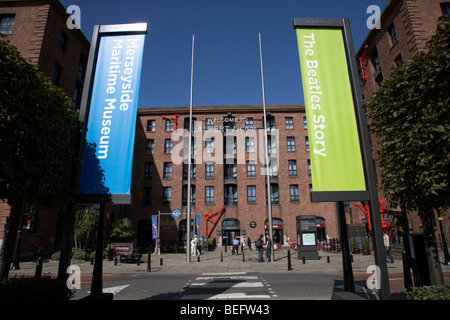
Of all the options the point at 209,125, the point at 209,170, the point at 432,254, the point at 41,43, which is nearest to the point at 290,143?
the point at 209,125

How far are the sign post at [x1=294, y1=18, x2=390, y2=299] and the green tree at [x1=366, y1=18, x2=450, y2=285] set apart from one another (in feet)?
4.99

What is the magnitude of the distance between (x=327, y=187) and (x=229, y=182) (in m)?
29.4

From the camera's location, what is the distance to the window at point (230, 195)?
34500 millimetres

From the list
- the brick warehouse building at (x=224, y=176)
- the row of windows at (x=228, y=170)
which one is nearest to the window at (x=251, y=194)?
the brick warehouse building at (x=224, y=176)

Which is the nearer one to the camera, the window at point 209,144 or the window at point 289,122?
the window at point 209,144

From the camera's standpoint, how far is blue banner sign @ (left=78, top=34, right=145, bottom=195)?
229 inches

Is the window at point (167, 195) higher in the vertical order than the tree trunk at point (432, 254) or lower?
higher

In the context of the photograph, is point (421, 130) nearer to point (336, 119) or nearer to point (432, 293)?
point (336, 119)

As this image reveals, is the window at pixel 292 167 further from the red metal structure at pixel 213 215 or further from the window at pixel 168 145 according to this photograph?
the window at pixel 168 145

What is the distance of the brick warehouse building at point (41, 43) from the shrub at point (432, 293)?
908 inches

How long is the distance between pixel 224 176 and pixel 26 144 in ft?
101

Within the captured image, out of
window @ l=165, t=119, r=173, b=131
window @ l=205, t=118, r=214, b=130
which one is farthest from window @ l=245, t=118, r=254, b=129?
window @ l=165, t=119, r=173, b=131

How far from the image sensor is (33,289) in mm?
4406
